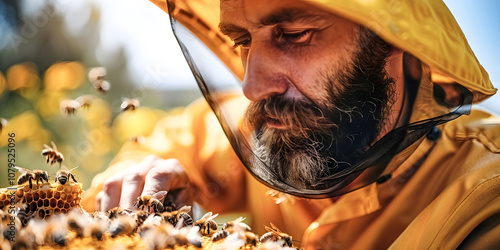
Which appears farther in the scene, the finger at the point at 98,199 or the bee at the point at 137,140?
the bee at the point at 137,140

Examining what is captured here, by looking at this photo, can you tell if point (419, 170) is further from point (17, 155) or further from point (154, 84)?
point (17, 155)

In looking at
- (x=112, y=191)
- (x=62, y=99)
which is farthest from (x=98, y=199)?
(x=62, y=99)

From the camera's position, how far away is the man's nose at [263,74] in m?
0.89

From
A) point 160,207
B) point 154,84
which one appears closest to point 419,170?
point 160,207

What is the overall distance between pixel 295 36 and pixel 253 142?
0.25m

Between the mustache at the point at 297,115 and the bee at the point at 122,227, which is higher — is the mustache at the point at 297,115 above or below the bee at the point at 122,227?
above

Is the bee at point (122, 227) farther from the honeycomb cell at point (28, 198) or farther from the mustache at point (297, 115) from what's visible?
the mustache at point (297, 115)

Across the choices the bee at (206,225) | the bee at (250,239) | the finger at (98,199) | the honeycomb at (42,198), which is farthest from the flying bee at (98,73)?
the bee at (250,239)

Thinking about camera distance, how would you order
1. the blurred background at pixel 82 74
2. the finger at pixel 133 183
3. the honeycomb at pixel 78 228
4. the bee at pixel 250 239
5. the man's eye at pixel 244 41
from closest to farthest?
the honeycomb at pixel 78 228, the bee at pixel 250 239, the man's eye at pixel 244 41, the finger at pixel 133 183, the blurred background at pixel 82 74

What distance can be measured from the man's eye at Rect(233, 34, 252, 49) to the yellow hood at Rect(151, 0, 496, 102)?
6.9 inches

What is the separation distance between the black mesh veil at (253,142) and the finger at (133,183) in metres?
0.23

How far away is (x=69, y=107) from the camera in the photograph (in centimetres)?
119

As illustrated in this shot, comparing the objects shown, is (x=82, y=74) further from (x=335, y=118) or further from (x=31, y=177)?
(x=335, y=118)

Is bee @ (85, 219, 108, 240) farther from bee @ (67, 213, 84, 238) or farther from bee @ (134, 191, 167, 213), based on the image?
bee @ (134, 191, 167, 213)
